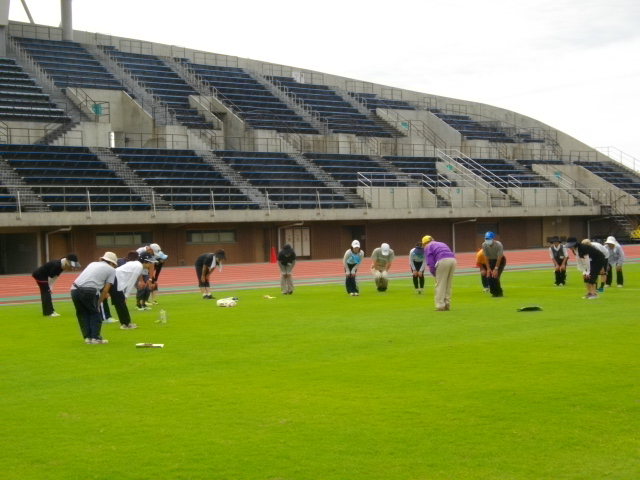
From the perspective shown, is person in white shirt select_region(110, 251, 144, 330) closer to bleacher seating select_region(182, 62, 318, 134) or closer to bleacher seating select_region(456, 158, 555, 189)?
bleacher seating select_region(182, 62, 318, 134)

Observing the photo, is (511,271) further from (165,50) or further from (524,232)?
(165,50)

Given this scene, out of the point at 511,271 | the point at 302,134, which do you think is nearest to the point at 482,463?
the point at 511,271

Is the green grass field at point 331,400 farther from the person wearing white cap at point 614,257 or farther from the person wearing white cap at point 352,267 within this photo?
the person wearing white cap at point 614,257

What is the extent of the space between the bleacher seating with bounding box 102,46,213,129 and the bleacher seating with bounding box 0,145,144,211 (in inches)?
411

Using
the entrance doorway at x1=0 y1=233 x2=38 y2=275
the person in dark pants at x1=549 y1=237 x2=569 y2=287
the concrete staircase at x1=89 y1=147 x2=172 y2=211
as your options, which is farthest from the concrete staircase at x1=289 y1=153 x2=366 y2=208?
the person in dark pants at x1=549 y1=237 x2=569 y2=287

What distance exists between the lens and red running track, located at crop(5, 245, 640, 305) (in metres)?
29.1

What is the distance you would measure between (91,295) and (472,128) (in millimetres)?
59198

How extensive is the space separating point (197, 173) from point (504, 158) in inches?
1069

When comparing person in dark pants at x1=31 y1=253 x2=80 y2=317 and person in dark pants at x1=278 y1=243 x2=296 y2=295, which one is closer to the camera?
person in dark pants at x1=31 y1=253 x2=80 y2=317

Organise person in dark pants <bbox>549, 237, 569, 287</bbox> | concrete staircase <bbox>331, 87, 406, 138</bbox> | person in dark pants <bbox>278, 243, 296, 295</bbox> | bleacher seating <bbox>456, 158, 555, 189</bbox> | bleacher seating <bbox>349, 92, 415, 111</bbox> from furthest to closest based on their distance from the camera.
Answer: bleacher seating <bbox>349, 92, 415, 111</bbox> < concrete staircase <bbox>331, 87, 406, 138</bbox> < bleacher seating <bbox>456, 158, 555, 189</bbox> < person in dark pants <bbox>549, 237, 569, 287</bbox> < person in dark pants <bbox>278, 243, 296, 295</bbox>

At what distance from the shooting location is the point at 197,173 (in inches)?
1901

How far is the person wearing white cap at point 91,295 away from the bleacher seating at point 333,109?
4611cm

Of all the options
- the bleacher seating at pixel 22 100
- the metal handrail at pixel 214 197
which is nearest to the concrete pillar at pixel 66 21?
the bleacher seating at pixel 22 100

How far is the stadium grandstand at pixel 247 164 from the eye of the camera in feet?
143
